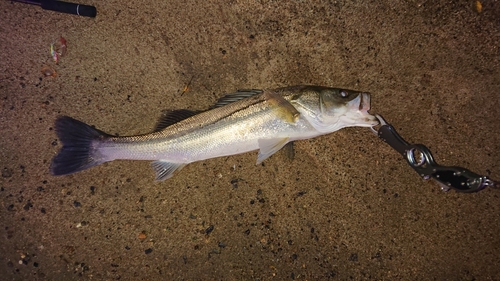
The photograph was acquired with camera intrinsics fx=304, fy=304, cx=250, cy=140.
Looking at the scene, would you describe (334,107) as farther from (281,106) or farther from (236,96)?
(236,96)

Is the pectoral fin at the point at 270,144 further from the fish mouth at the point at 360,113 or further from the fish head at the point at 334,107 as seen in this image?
the fish mouth at the point at 360,113

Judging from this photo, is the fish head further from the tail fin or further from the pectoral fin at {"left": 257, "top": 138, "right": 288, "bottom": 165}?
the tail fin

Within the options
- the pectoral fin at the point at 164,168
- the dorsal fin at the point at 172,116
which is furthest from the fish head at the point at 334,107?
the pectoral fin at the point at 164,168

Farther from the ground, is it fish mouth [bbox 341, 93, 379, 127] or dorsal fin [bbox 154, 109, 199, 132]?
fish mouth [bbox 341, 93, 379, 127]

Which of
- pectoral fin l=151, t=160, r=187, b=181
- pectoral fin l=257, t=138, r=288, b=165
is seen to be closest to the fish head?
pectoral fin l=257, t=138, r=288, b=165

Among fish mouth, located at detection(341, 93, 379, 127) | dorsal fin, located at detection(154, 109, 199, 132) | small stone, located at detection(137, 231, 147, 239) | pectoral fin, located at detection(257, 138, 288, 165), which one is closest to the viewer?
fish mouth, located at detection(341, 93, 379, 127)
